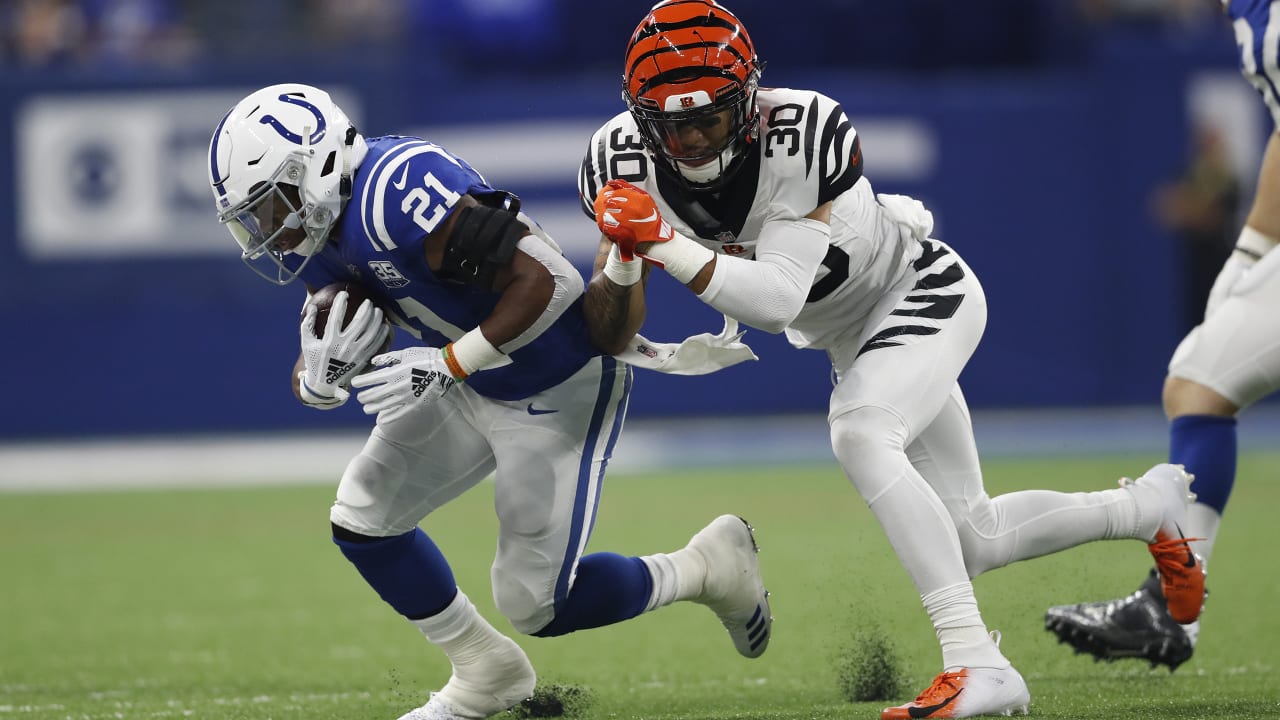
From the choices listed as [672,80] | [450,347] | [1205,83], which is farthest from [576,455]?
[1205,83]

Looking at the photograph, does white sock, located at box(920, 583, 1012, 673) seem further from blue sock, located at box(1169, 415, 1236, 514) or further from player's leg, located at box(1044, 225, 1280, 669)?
blue sock, located at box(1169, 415, 1236, 514)

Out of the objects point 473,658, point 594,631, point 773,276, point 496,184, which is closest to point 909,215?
point 773,276

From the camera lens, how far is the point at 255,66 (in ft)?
36.6

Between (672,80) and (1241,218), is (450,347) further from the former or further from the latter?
(1241,218)

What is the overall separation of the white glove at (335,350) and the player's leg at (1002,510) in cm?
135

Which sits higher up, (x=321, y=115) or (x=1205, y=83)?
(x=321, y=115)

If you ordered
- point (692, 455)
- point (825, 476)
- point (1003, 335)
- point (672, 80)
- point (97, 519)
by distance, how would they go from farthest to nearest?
point (1003, 335) < point (692, 455) < point (825, 476) < point (97, 519) < point (672, 80)

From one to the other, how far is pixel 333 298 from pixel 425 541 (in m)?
0.69

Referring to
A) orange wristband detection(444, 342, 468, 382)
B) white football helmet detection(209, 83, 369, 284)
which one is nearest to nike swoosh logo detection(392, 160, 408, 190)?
white football helmet detection(209, 83, 369, 284)

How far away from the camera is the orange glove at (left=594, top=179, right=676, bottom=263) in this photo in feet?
10.6

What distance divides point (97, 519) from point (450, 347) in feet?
19.3

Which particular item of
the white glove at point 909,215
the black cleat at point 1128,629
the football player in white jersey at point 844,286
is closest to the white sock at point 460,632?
the football player in white jersey at point 844,286

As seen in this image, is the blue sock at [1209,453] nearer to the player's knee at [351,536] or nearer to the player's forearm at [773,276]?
the player's forearm at [773,276]

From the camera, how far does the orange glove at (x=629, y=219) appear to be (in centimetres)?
324
